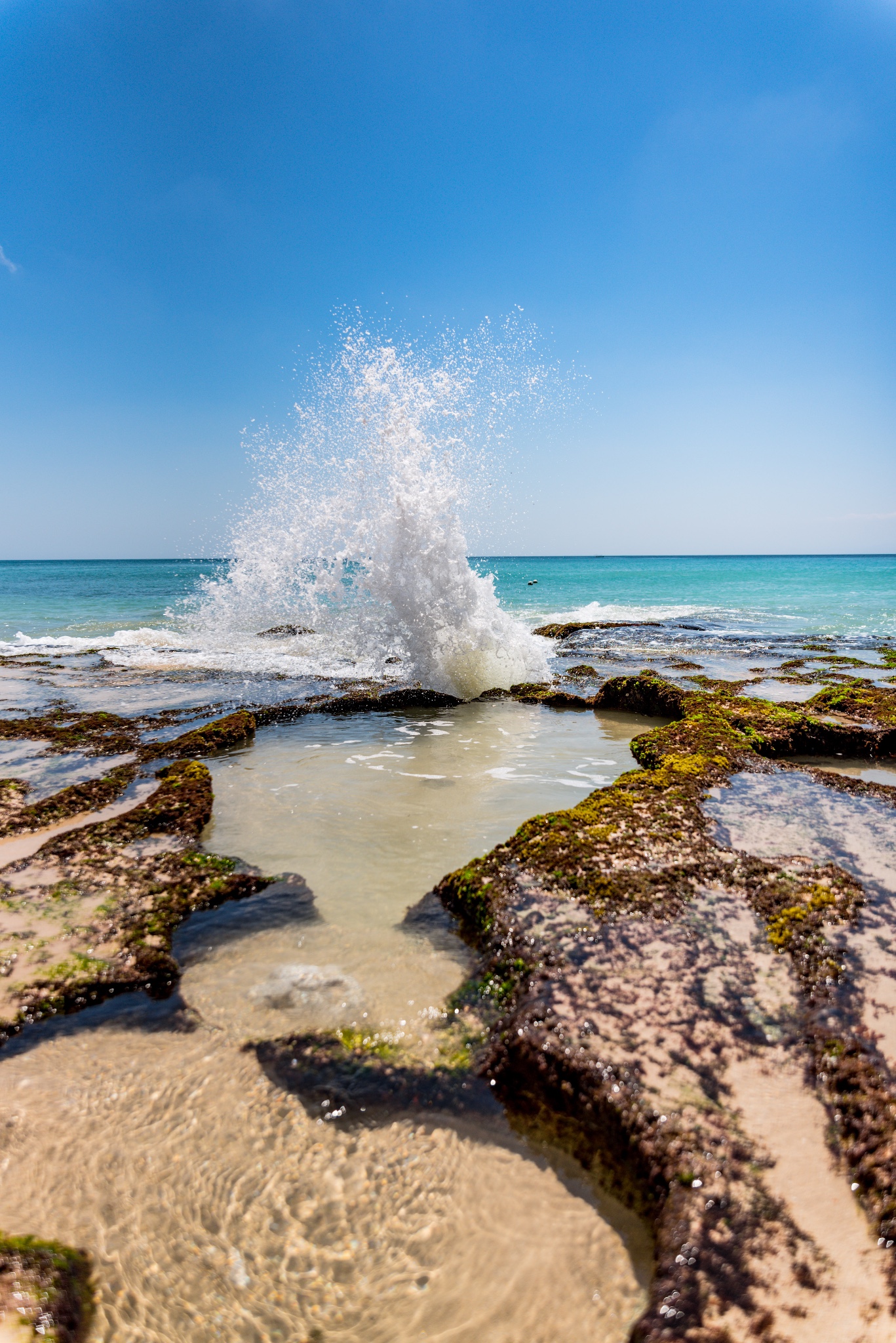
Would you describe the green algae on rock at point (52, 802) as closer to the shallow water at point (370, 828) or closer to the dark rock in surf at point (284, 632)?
the shallow water at point (370, 828)

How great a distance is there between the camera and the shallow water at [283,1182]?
179cm

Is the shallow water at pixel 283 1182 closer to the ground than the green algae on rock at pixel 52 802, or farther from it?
closer to the ground

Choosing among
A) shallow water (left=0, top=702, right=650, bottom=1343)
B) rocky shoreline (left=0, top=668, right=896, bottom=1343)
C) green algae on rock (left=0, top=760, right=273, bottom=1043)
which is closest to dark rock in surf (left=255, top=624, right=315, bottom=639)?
rocky shoreline (left=0, top=668, right=896, bottom=1343)

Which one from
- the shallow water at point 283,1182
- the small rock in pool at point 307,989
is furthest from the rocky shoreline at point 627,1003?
the small rock in pool at point 307,989

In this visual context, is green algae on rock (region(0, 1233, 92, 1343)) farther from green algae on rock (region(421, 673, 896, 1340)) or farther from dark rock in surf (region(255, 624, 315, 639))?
dark rock in surf (region(255, 624, 315, 639))

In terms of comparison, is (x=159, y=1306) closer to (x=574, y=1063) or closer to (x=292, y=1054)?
(x=292, y=1054)

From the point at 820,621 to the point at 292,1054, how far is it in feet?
86.3

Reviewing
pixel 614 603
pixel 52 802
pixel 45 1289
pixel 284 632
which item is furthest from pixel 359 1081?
pixel 614 603

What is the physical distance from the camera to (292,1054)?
8.66 ft

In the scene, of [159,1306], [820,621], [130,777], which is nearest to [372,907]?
A: [159,1306]

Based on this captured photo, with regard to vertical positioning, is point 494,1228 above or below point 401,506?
below

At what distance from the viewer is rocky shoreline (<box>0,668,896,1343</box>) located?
5.95 ft

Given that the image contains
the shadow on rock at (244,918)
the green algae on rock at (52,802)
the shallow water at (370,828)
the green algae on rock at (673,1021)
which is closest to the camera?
the green algae on rock at (673,1021)

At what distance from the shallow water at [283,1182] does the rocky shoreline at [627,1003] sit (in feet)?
0.40
